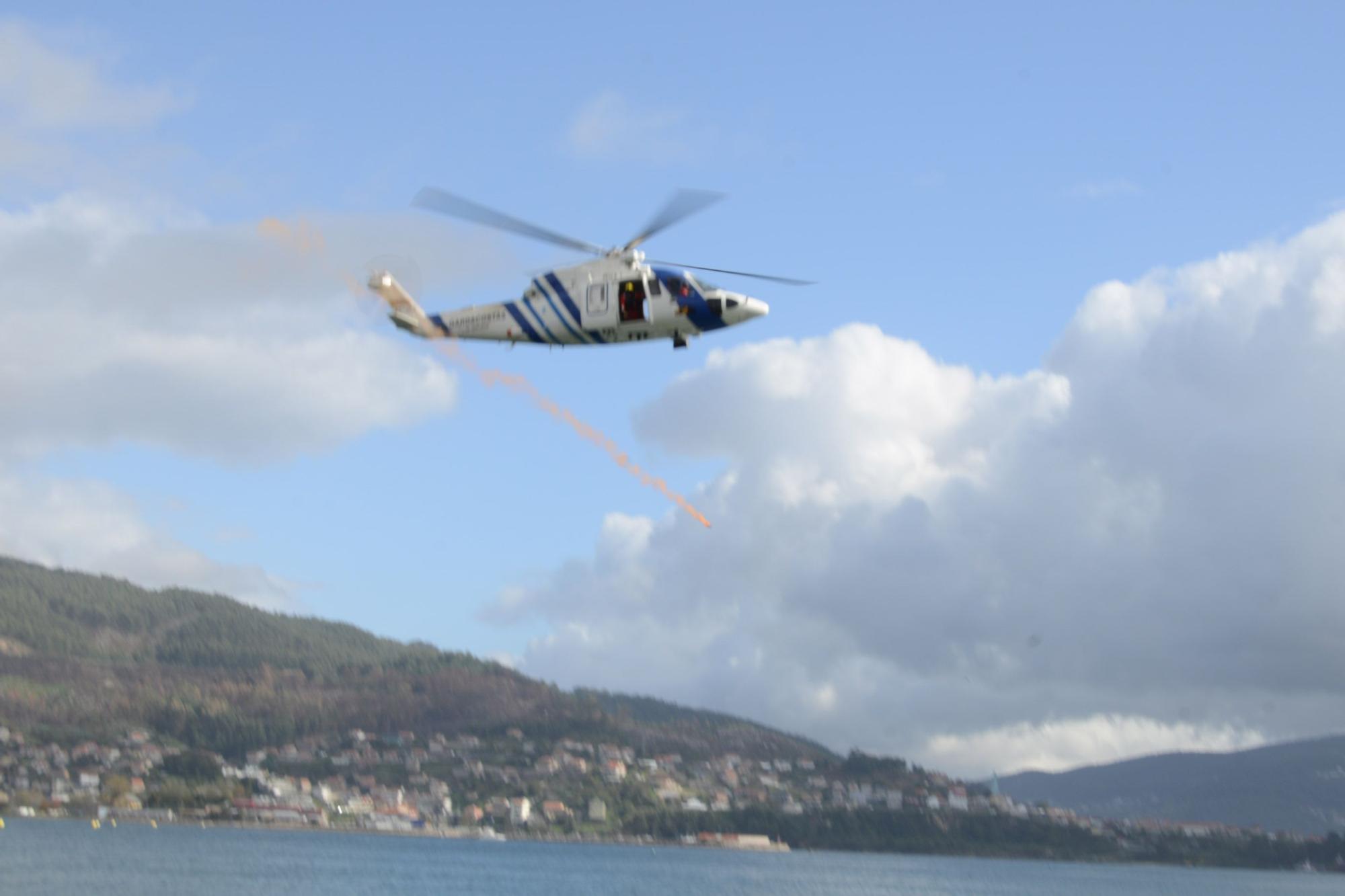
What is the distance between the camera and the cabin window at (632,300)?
46625mm

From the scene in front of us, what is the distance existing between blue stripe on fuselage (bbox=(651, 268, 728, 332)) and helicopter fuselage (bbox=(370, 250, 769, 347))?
0.07 ft

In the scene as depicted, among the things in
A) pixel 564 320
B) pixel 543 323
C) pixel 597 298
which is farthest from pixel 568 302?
pixel 543 323

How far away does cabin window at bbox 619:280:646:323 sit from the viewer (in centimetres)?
4662

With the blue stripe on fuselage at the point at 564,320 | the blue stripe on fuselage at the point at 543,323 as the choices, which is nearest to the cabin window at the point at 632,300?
the blue stripe on fuselage at the point at 564,320

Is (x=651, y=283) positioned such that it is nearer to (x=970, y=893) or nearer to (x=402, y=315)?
(x=402, y=315)

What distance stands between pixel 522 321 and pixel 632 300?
183 inches

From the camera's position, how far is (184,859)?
16138cm

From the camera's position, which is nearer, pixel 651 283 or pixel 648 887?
pixel 651 283

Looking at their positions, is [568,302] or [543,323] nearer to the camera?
[568,302]

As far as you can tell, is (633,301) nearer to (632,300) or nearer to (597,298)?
(632,300)

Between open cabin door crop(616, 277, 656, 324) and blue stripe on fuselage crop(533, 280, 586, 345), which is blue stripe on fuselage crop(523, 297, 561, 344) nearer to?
blue stripe on fuselage crop(533, 280, 586, 345)

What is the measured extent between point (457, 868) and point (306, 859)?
20.7 m

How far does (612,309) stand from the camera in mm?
47031

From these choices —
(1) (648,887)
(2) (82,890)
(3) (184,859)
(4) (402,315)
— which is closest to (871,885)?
(1) (648,887)
